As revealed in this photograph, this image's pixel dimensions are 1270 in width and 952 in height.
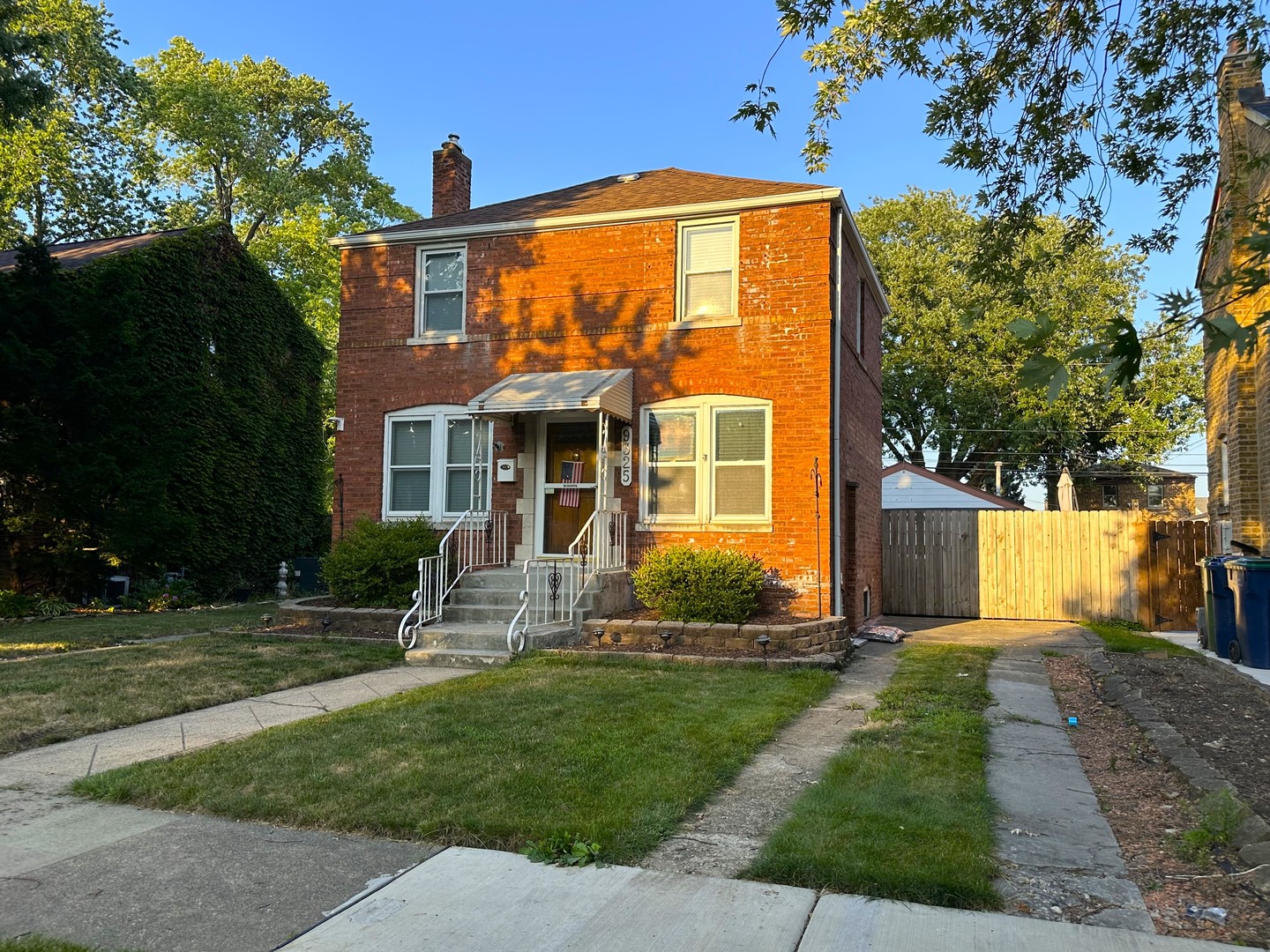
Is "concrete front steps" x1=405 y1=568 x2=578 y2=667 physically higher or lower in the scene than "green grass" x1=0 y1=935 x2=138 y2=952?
higher

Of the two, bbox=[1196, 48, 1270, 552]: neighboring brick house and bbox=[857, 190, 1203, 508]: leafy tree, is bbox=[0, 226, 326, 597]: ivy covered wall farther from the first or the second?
bbox=[857, 190, 1203, 508]: leafy tree

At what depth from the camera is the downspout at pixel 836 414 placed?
36.3 feet

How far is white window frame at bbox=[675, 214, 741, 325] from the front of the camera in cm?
1165

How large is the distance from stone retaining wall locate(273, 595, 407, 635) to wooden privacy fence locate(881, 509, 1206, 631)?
9.52 meters

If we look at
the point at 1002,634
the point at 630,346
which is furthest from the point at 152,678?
the point at 1002,634

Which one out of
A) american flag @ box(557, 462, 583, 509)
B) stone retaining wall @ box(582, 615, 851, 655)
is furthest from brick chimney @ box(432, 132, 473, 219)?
stone retaining wall @ box(582, 615, 851, 655)

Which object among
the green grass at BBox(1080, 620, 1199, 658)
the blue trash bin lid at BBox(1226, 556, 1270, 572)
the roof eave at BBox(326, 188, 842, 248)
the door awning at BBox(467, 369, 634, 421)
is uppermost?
the roof eave at BBox(326, 188, 842, 248)

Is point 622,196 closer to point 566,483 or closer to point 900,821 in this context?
point 566,483

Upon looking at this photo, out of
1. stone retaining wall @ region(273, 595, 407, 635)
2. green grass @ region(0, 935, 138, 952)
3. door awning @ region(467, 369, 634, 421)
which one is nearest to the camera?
green grass @ region(0, 935, 138, 952)

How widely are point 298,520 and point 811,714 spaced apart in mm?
17031

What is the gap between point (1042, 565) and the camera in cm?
1571

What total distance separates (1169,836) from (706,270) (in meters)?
8.97

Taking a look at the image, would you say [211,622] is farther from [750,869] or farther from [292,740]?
[750,869]

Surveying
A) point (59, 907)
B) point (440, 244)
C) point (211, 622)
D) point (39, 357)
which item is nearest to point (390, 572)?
point (211, 622)
